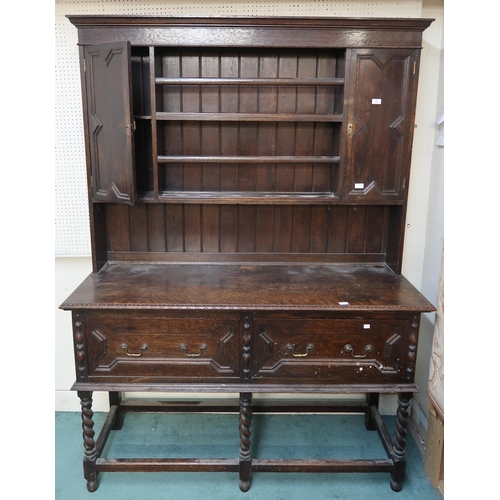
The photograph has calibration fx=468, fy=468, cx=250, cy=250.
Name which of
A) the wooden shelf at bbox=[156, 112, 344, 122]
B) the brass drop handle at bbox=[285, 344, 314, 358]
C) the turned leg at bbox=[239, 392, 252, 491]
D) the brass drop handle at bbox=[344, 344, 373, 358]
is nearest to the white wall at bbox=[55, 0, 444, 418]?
the wooden shelf at bbox=[156, 112, 344, 122]

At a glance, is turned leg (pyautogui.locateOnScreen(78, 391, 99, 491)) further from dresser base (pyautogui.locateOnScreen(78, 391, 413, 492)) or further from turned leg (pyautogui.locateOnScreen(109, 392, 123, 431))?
turned leg (pyautogui.locateOnScreen(109, 392, 123, 431))

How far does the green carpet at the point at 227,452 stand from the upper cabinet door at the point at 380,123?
1462 millimetres

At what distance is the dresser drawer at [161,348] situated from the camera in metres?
2.26

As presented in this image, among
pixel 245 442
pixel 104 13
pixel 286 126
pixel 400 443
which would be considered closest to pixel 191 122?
pixel 286 126

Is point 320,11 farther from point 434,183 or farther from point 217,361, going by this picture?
point 217,361

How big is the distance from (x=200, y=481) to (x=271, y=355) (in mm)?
838

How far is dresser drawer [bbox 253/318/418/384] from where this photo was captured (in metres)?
2.27

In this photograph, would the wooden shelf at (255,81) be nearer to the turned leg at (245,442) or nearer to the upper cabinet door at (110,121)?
the upper cabinet door at (110,121)

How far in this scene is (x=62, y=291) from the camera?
114 inches

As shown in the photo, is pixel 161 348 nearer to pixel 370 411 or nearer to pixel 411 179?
pixel 370 411

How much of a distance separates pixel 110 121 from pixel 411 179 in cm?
173

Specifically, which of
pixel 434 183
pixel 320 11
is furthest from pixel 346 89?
pixel 434 183

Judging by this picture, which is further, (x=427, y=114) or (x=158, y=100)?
(x=427, y=114)

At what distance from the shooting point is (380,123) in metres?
2.39
